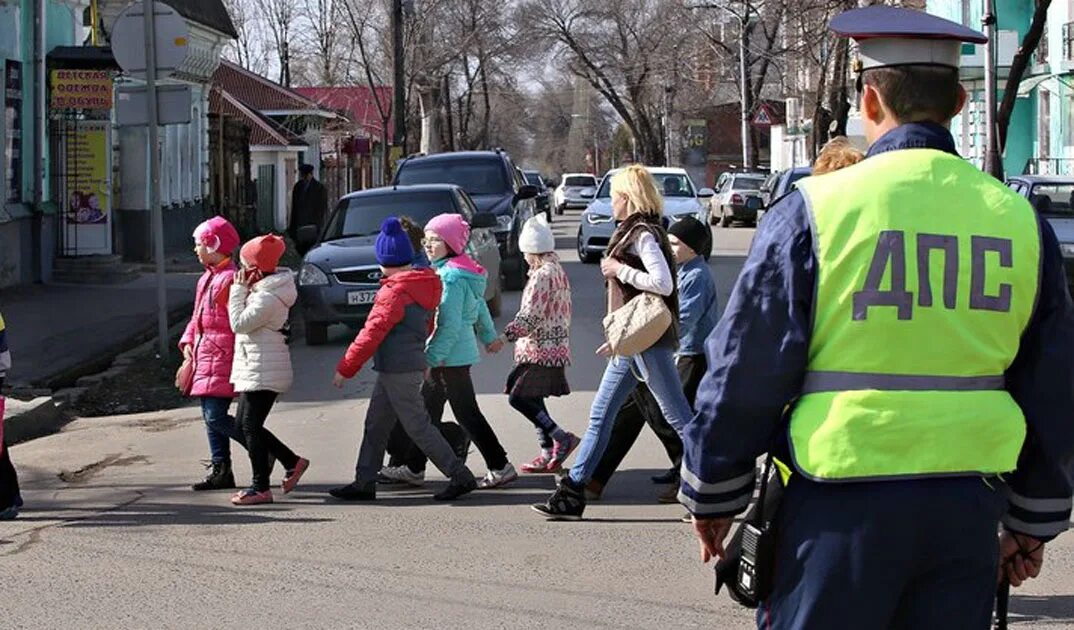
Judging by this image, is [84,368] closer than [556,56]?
Yes

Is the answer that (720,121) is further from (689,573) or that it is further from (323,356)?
(689,573)

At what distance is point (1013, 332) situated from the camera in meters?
3.62

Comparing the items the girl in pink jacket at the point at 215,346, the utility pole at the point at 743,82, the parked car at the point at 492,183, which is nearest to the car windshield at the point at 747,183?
the utility pole at the point at 743,82

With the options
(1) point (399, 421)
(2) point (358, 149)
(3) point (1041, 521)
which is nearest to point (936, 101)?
(3) point (1041, 521)

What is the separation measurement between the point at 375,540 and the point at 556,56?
6615 centimetres

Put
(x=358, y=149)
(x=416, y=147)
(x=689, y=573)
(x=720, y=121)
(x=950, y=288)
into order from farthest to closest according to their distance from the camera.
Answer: (x=720, y=121) → (x=416, y=147) → (x=358, y=149) → (x=689, y=573) → (x=950, y=288)

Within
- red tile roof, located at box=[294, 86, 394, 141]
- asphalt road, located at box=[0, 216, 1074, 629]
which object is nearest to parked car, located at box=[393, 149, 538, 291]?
asphalt road, located at box=[0, 216, 1074, 629]

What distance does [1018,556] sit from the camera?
151 inches

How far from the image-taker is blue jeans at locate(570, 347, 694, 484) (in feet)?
27.6

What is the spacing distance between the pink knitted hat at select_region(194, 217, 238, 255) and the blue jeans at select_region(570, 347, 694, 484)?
2.41 metres

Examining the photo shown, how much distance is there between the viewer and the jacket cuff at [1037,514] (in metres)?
3.73

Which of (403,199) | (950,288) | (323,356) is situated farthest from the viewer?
(403,199)

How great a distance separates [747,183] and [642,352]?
3961cm

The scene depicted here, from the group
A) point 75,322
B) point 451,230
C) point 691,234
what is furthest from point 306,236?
point 691,234
